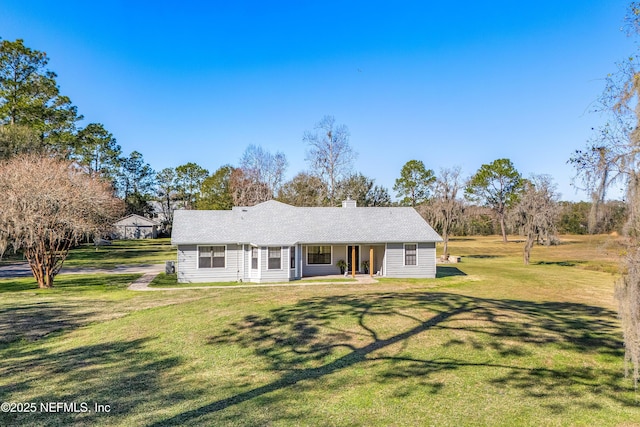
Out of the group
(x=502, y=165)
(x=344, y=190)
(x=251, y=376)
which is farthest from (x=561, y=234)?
(x=251, y=376)

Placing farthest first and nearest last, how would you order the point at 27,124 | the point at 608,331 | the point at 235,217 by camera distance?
the point at 27,124
the point at 235,217
the point at 608,331

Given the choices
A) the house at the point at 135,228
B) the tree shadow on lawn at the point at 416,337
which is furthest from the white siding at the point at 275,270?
the house at the point at 135,228

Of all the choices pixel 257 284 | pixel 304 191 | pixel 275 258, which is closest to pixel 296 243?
pixel 275 258

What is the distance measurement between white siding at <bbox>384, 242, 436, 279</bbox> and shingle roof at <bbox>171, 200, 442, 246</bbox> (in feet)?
1.92

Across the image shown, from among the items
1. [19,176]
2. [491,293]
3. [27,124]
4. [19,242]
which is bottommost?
[491,293]

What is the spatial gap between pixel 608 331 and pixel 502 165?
5962 cm

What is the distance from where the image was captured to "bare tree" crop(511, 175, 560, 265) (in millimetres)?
31875

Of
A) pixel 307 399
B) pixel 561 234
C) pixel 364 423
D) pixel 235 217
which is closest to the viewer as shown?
pixel 364 423

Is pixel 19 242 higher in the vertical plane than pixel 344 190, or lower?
lower

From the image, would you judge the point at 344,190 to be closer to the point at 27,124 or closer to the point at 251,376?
the point at 27,124

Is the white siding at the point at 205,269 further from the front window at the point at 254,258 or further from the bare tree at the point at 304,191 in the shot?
the bare tree at the point at 304,191

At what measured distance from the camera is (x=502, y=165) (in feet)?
213

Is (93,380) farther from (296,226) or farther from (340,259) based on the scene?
(340,259)

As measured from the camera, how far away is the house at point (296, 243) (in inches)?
852
